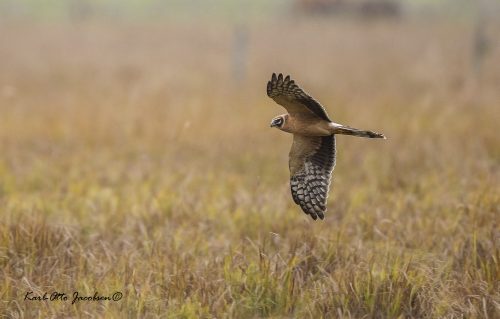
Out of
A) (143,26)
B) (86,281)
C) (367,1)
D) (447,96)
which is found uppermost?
(367,1)

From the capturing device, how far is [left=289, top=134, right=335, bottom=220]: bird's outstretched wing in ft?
14.1

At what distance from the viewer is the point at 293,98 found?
3820 millimetres

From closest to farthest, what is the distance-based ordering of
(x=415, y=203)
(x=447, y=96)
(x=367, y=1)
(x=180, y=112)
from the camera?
(x=415, y=203) → (x=180, y=112) → (x=447, y=96) → (x=367, y=1)

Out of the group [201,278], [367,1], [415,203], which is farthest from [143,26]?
[201,278]

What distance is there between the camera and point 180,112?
955cm

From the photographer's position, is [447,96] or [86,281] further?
[447,96]

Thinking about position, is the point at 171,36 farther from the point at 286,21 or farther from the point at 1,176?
the point at 1,176

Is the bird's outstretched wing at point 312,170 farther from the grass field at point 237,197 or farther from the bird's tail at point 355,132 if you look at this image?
the bird's tail at point 355,132

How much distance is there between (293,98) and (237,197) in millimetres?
2271

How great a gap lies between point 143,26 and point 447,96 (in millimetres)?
15262

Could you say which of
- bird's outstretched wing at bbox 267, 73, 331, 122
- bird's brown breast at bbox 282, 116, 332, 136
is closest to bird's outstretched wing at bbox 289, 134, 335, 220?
bird's brown breast at bbox 282, 116, 332, 136
